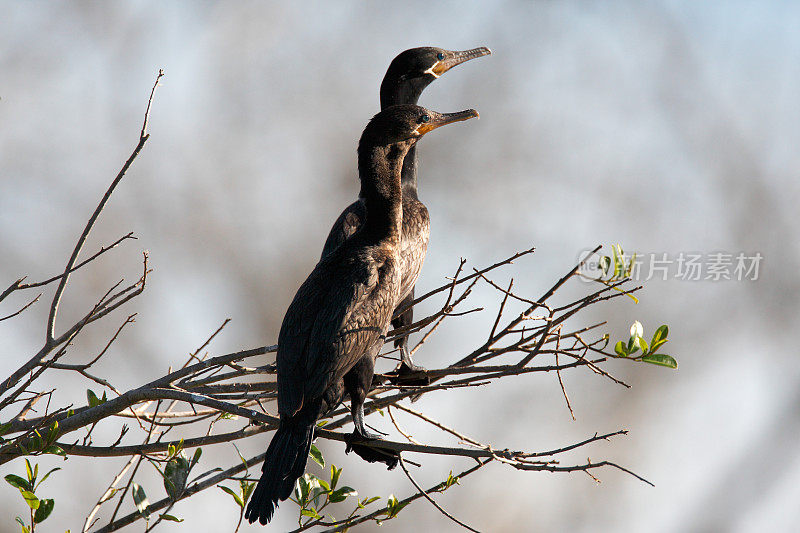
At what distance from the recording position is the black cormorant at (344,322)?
2467 millimetres

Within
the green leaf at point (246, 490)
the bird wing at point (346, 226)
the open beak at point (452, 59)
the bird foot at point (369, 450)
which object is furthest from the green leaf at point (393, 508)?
the open beak at point (452, 59)

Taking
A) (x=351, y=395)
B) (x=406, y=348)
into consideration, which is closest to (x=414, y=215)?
(x=406, y=348)

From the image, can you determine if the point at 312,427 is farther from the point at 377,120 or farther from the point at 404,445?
the point at 377,120

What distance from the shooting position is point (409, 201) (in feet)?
12.8

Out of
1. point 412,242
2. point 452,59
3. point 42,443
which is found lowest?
point 42,443

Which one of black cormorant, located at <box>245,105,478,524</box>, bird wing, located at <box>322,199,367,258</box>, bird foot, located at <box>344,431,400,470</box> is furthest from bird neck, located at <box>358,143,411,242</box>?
bird foot, located at <box>344,431,400,470</box>

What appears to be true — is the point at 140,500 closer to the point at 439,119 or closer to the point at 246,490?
the point at 246,490

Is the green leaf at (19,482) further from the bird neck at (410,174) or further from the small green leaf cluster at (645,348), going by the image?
the bird neck at (410,174)

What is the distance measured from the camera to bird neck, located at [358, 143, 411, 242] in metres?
3.11

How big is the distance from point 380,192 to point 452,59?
178cm

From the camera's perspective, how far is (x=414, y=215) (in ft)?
12.4

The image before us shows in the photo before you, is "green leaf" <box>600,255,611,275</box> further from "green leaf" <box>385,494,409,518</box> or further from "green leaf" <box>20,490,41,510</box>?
"green leaf" <box>20,490,41,510</box>

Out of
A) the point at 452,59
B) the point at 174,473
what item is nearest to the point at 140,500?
the point at 174,473

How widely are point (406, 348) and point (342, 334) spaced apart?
1184mm
